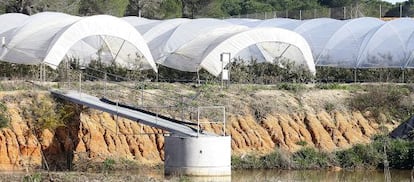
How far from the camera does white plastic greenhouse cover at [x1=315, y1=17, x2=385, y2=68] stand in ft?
177

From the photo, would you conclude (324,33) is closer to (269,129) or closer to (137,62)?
(137,62)

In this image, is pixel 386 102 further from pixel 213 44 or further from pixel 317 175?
pixel 317 175

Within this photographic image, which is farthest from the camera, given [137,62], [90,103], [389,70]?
[389,70]

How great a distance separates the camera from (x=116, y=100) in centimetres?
3959

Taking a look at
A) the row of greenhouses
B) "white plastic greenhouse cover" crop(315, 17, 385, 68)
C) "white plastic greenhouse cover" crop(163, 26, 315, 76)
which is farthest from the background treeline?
"white plastic greenhouse cover" crop(315, 17, 385, 68)

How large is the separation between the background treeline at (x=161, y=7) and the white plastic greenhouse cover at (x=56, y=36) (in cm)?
2262

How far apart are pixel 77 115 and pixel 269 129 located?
25.3ft

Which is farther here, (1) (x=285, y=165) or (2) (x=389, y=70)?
(2) (x=389, y=70)

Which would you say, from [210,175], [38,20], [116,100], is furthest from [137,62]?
[210,175]

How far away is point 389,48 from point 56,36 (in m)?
17.7

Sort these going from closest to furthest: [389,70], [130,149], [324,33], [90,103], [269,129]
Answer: [90,103] < [130,149] < [269,129] < [389,70] < [324,33]

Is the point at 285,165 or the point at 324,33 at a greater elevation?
the point at 324,33

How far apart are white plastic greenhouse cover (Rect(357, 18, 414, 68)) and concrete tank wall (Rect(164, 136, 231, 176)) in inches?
855

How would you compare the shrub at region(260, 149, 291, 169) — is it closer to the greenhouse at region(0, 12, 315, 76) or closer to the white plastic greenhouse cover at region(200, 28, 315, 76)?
the greenhouse at region(0, 12, 315, 76)
